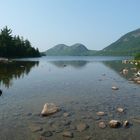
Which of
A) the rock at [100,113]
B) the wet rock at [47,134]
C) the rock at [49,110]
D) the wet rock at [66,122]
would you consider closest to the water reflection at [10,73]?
the rock at [49,110]

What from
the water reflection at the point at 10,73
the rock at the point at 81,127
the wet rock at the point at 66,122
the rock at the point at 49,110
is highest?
the water reflection at the point at 10,73

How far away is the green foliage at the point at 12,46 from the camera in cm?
13575

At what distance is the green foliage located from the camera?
136m

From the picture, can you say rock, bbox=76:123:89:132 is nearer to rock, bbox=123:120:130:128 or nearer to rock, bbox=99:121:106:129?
rock, bbox=99:121:106:129

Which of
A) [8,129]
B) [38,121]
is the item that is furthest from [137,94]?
[8,129]

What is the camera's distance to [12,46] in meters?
146

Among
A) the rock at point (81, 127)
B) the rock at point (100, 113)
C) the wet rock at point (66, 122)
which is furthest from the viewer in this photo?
the rock at point (100, 113)

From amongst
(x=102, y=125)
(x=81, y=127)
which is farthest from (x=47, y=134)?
(x=102, y=125)

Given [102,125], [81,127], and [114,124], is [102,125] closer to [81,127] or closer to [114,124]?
[114,124]

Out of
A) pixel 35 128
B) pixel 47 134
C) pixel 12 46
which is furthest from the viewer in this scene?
pixel 12 46

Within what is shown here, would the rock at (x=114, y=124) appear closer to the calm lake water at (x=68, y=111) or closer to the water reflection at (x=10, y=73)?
the calm lake water at (x=68, y=111)

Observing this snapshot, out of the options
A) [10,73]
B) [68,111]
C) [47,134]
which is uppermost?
[10,73]

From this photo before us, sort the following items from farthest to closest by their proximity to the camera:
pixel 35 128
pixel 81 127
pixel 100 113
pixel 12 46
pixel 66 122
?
pixel 12 46 < pixel 100 113 < pixel 66 122 < pixel 81 127 < pixel 35 128

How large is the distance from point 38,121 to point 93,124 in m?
3.87
